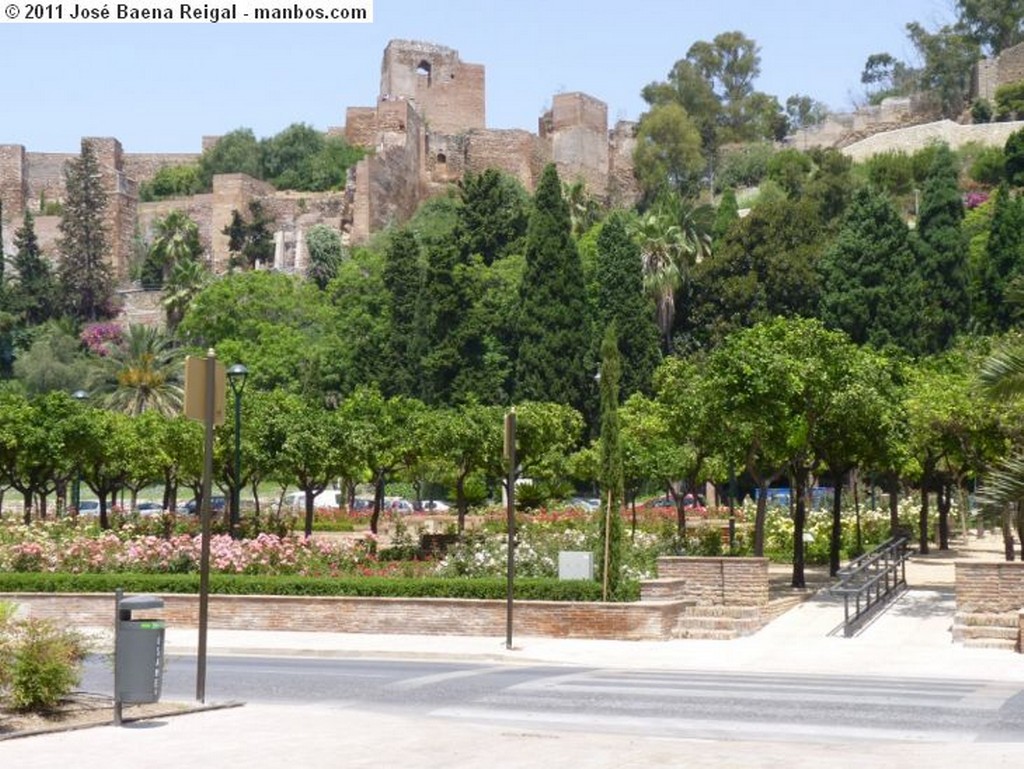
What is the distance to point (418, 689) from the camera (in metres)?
16.3

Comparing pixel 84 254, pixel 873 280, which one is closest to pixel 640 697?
pixel 873 280

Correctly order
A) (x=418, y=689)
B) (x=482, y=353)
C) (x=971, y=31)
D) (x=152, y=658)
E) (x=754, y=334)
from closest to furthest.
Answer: (x=152, y=658), (x=418, y=689), (x=754, y=334), (x=482, y=353), (x=971, y=31)

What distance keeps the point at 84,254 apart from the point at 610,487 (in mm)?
82658

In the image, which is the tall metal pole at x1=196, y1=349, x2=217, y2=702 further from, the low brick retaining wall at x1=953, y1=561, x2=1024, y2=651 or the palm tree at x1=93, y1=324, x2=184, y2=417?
the palm tree at x1=93, y1=324, x2=184, y2=417

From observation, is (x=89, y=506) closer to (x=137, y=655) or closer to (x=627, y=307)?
(x=627, y=307)

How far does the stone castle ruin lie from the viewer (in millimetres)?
105438

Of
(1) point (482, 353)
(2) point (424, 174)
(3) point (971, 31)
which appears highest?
(3) point (971, 31)

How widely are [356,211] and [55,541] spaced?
239ft

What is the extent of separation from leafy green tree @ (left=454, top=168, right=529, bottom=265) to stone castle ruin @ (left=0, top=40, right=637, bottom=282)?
72.6 feet

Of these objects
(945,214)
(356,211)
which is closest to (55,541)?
(945,214)

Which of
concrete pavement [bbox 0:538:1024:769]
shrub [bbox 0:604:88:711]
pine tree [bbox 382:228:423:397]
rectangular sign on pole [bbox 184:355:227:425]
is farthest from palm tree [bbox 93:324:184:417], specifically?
concrete pavement [bbox 0:538:1024:769]

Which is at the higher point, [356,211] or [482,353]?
[356,211]

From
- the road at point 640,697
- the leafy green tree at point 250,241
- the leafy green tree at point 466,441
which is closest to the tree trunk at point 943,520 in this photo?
the leafy green tree at point 466,441

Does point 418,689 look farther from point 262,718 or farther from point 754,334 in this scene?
point 754,334
